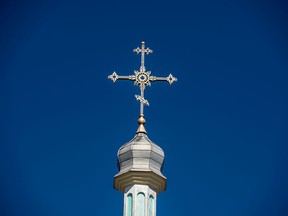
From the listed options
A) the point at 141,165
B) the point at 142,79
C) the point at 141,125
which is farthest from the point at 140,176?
the point at 142,79

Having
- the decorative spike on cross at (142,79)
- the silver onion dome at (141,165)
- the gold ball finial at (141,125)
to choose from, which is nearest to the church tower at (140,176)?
the silver onion dome at (141,165)

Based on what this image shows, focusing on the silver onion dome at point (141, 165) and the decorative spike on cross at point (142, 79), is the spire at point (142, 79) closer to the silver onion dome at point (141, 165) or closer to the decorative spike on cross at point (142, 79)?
the decorative spike on cross at point (142, 79)

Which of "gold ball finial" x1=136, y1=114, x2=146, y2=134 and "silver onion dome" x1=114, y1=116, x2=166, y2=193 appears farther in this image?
"gold ball finial" x1=136, y1=114, x2=146, y2=134

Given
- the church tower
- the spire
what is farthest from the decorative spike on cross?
the church tower

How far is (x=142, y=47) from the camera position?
22.9 m

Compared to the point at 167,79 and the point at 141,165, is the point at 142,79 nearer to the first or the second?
the point at 167,79

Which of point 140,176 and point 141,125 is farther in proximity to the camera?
point 141,125

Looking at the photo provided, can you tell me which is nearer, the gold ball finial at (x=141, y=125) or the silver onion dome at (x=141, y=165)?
the silver onion dome at (x=141, y=165)

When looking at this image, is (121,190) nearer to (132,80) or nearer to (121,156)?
(121,156)

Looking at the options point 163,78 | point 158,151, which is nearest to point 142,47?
point 163,78

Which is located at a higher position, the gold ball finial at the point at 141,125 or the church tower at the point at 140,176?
the gold ball finial at the point at 141,125

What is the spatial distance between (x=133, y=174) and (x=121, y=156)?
0.56 metres

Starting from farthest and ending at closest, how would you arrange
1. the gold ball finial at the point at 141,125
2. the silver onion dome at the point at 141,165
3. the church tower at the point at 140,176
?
the gold ball finial at the point at 141,125
the silver onion dome at the point at 141,165
the church tower at the point at 140,176

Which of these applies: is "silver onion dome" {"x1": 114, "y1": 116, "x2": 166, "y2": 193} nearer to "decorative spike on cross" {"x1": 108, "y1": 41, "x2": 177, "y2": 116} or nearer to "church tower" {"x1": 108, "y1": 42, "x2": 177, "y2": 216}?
"church tower" {"x1": 108, "y1": 42, "x2": 177, "y2": 216}
